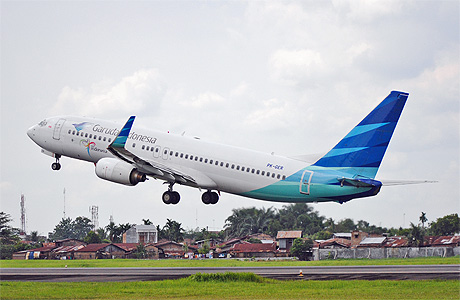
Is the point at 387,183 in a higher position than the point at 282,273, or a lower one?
higher

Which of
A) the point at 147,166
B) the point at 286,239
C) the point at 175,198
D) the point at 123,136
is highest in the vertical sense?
the point at 123,136

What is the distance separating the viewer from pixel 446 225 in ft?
484

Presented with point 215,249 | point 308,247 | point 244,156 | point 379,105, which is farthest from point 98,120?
point 215,249

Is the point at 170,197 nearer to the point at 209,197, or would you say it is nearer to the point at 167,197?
the point at 167,197

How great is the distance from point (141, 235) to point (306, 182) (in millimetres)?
92179

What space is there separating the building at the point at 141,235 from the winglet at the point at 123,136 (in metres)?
85.1

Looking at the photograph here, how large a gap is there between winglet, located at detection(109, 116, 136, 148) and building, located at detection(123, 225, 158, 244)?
279 feet

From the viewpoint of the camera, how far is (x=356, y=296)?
4691 cm

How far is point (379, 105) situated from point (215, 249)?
261ft

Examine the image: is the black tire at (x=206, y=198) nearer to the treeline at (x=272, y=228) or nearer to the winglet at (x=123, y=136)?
the winglet at (x=123, y=136)

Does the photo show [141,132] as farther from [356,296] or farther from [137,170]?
[356,296]

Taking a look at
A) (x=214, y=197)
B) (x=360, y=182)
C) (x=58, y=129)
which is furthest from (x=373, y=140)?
(x=58, y=129)

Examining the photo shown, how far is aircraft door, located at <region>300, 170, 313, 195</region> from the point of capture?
57.2 m

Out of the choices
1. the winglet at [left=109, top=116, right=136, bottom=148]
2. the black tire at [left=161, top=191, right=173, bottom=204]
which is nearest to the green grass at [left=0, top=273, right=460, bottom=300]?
the black tire at [left=161, top=191, right=173, bottom=204]
